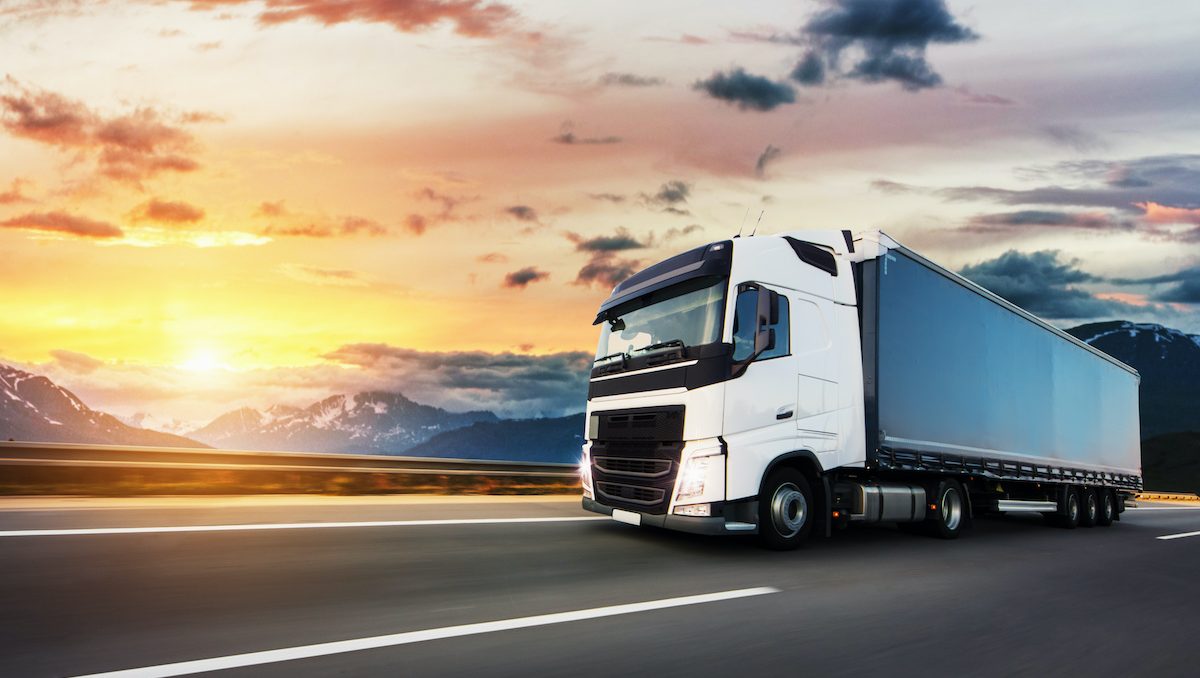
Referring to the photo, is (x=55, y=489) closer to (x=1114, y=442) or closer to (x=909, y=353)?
(x=909, y=353)

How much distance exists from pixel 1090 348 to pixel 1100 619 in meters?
12.0

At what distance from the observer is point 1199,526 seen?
17.3 m

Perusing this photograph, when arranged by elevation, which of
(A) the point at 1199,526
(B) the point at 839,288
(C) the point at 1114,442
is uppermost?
(B) the point at 839,288

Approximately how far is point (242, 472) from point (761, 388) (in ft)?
26.7

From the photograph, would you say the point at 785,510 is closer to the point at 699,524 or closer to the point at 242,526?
the point at 699,524

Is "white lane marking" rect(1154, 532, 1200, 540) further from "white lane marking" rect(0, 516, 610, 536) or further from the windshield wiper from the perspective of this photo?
the windshield wiper

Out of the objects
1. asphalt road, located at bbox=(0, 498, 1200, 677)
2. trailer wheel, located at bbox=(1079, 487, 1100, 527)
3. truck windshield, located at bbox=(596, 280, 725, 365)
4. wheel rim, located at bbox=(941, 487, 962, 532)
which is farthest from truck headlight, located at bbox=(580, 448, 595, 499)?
trailer wheel, located at bbox=(1079, 487, 1100, 527)

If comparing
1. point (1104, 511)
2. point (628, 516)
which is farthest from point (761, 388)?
point (1104, 511)

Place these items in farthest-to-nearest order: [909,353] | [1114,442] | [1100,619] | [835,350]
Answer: [1114,442], [909,353], [835,350], [1100,619]

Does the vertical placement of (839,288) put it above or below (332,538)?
above

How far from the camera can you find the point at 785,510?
855 cm

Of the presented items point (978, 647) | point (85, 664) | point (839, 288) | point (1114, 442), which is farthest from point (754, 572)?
point (1114, 442)

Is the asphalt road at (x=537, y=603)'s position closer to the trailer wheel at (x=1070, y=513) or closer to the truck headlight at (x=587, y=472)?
the truck headlight at (x=587, y=472)

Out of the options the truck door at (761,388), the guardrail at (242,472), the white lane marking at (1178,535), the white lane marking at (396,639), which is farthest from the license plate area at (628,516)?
the white lane marking at (1178,535)
